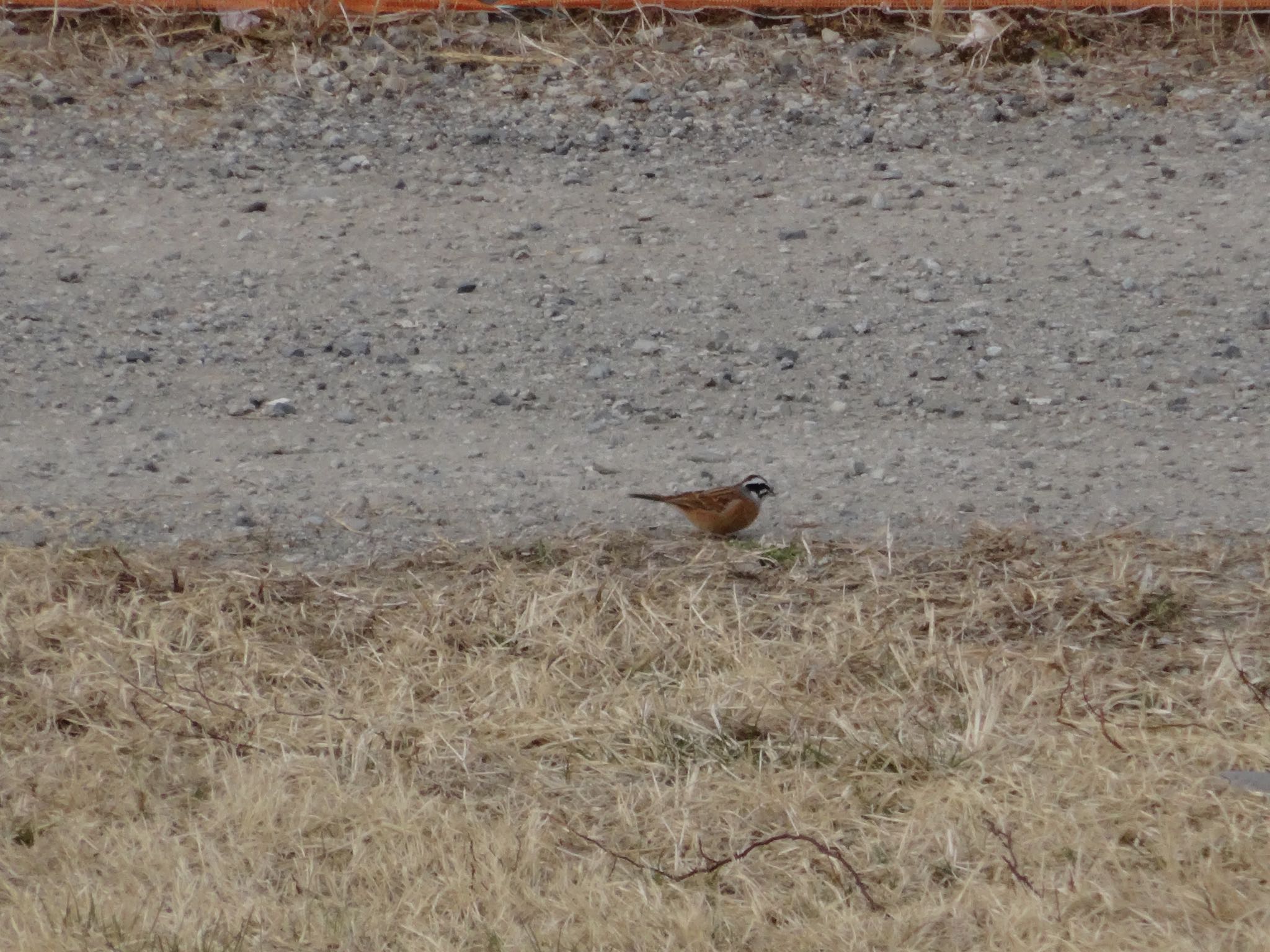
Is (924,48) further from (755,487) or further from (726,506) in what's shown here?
(726,506)

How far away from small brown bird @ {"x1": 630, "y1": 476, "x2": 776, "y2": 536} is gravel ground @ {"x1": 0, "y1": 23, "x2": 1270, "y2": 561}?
24 centimetres

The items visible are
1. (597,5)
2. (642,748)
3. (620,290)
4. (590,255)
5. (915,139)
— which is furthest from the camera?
(597,5)

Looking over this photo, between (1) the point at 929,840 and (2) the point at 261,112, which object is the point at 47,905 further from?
(2) the point at 261,112

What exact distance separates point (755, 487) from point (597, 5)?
522 cm

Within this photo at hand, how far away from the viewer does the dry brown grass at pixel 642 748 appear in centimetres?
421

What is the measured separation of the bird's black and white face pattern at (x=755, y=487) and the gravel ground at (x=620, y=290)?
22 cm

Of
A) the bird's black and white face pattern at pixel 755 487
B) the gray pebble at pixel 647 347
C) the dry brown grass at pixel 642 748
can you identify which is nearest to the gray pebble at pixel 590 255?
the gray pebble at pixel 647 347

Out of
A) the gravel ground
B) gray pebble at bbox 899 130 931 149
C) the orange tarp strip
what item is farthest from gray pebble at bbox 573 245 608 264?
A: the orange tarp strip

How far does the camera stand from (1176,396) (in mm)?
7285

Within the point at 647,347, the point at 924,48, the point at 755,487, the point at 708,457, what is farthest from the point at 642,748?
the point at 924,48

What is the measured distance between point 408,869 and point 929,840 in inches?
53.2

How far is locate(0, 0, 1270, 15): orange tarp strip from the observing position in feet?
33.6

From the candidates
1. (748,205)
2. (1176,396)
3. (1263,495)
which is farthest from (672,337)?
(1263,495)

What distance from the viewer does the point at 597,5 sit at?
1043cm
